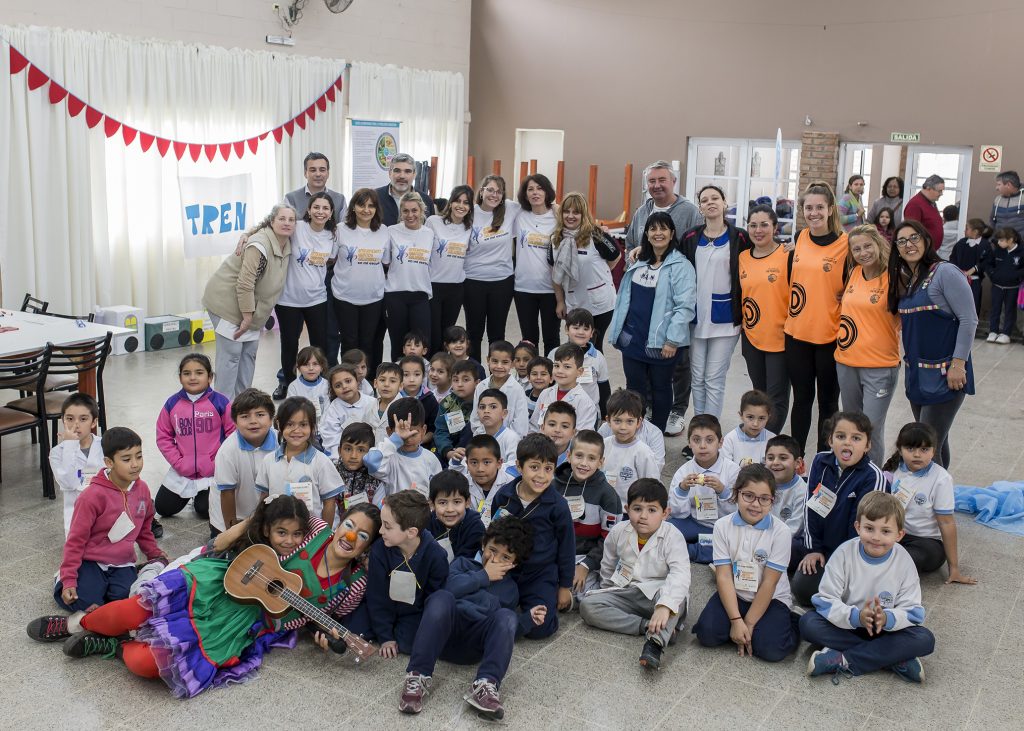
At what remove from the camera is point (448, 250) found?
6641 millimetres

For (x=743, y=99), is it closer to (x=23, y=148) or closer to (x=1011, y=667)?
(x=23, y=148)

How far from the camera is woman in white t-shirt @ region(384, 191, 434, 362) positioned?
6.47m

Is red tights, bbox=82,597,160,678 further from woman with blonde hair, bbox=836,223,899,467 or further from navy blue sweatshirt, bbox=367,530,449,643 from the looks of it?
woman with blonde hair, bbox=836,223,899,467

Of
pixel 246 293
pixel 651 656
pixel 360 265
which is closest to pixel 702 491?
pixel 651 656

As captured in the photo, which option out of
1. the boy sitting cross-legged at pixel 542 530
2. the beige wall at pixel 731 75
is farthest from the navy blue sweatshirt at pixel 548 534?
the beige wall at pixel 731 75

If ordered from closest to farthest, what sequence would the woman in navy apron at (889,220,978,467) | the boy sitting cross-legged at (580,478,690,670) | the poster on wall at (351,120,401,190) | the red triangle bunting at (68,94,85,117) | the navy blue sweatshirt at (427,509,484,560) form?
the boy sitting cross-legged at (580,478,690,670)
the navy blue sweatshirt at (427,509,484,560)
the woman in navy apron at (889,220,978,467)
the red triangle bunting at (68,94,85,117)
the poster on wall at (351,120,401,190)

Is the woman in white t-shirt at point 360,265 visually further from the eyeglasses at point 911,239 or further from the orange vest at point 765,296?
the eyeglasses at point 911,239

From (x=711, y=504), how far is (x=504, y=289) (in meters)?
2.63

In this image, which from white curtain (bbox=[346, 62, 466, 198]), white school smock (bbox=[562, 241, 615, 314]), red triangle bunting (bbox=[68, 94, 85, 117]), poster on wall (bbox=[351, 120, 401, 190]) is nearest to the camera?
white school smock (bbox=[562, 241, 615, 314])

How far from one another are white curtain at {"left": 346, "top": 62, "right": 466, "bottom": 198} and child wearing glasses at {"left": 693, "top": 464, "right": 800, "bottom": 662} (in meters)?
8.04

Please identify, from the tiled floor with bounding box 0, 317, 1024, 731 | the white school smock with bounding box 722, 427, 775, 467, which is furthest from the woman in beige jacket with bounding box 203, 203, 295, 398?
the white school smock with bounding box 722, 427, 775, 467

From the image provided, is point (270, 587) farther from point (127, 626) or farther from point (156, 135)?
point (156, 135)

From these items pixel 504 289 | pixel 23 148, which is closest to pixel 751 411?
pixel 504 289

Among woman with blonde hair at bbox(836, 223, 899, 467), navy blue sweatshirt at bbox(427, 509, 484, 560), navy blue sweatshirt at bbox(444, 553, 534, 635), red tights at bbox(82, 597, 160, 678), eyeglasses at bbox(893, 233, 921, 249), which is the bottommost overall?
red tights at bbox(82, 597, 160, 678)
